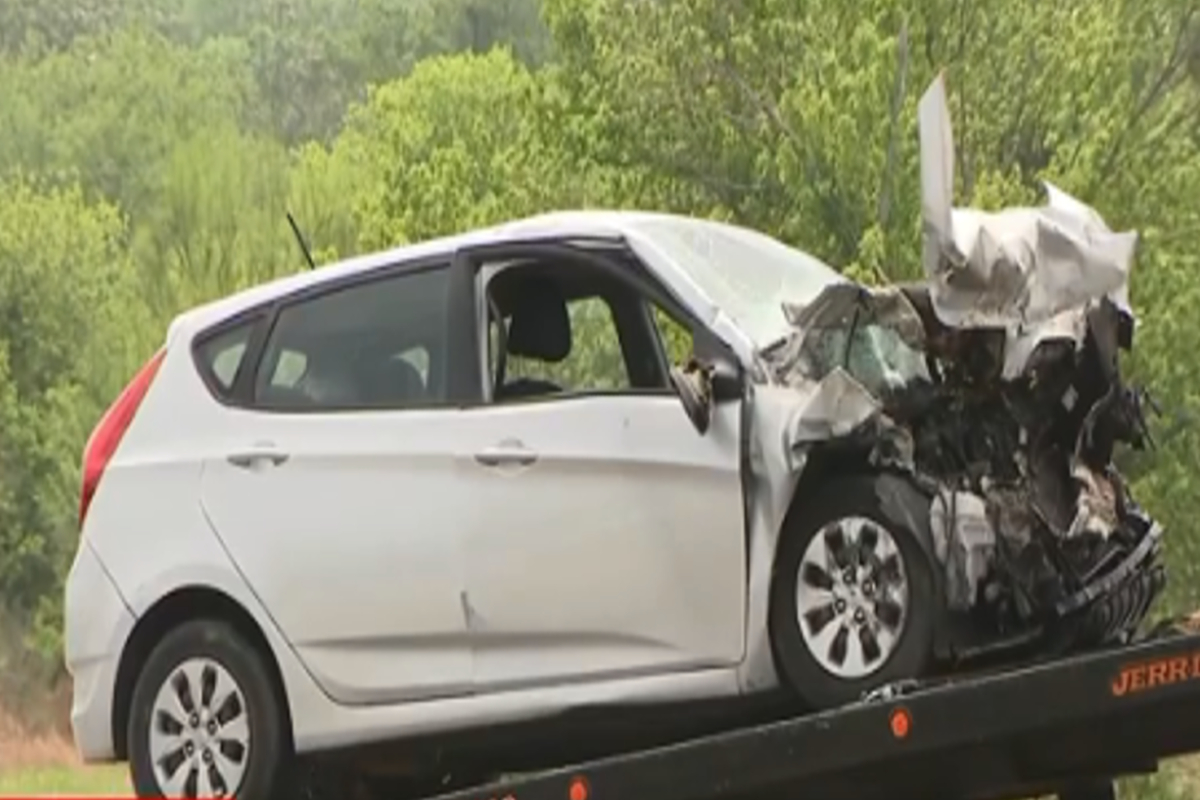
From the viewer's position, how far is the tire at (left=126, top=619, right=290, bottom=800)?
5.18 m

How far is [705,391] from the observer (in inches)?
183

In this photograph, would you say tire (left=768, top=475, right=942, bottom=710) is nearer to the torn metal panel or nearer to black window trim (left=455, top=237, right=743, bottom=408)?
the torn metal panel

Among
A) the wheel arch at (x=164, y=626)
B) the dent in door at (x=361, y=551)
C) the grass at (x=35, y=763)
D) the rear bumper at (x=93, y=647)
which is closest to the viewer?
the dent in door at (x=361, y=551)

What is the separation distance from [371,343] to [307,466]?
1.12 ft

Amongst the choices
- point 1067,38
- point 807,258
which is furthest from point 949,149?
point 1067,38

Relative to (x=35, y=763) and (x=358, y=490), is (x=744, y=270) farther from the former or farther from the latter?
(x=35, y=763)

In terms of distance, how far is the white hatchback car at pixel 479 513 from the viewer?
14.9ft

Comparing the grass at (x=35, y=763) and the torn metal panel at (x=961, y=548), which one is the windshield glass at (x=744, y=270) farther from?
the grass at (x=35, y=763)

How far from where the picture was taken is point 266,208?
65.6 ft

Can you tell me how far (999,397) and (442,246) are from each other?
4.66 feet

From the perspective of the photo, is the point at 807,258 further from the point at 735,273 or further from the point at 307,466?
the point at 307,466

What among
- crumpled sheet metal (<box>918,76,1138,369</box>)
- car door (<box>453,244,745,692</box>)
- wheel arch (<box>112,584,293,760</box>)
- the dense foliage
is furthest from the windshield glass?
the dense foliage

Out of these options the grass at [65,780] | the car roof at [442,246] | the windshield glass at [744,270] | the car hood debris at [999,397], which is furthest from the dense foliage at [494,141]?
the car hood debris at [999,397]

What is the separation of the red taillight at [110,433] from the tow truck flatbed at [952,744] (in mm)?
1443
